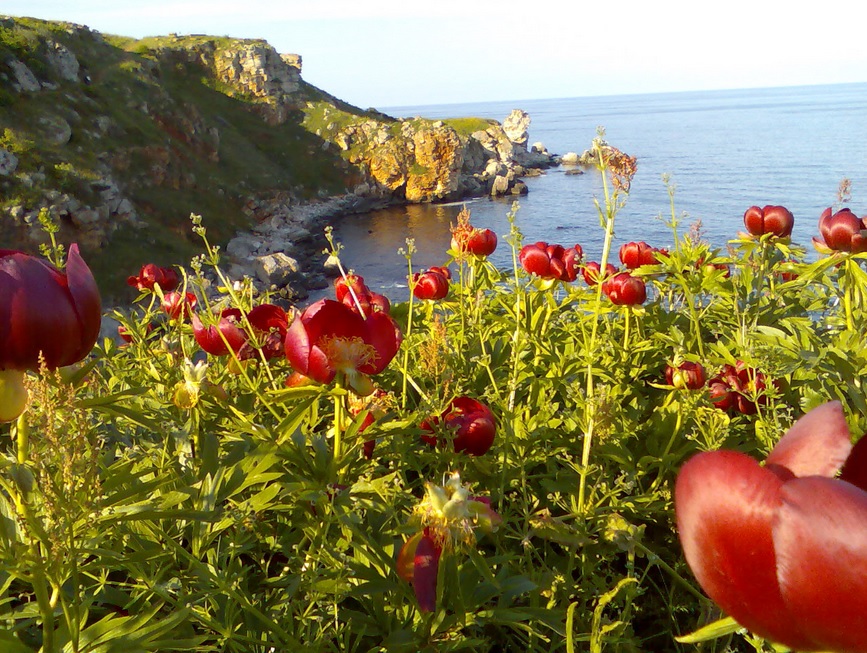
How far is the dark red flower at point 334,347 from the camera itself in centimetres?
116

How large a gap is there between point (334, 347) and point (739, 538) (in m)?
0.78

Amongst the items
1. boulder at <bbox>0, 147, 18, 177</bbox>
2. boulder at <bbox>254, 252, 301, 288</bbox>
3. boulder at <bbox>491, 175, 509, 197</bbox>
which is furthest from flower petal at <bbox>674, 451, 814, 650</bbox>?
boulder at <bbox>491, 175, 509, 197</bbox>

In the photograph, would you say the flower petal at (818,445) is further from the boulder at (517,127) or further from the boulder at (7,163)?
the boulder at (517,127)

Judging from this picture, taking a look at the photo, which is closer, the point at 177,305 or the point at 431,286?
the point at 177,305

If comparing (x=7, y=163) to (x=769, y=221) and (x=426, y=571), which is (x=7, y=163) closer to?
(x=769, y=221)

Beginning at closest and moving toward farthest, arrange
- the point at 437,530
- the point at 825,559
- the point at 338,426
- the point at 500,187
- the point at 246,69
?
the point at 825,559 < the point at 437,530 < the point at 338,426 < the point at 500,187 < the point at 246,69

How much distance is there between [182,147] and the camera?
4528 cm

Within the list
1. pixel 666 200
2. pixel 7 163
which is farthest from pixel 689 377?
pixel 666 200

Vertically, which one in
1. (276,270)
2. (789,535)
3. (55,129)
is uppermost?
(55,129)

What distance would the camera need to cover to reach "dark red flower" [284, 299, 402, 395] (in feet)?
3.82

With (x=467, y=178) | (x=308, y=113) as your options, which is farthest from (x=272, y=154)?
(x=467, y=178)

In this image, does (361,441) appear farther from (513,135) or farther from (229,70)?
(513,135)

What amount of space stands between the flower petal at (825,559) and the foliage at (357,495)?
12 centimetres

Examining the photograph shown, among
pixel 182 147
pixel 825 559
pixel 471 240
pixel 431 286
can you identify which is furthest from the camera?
pixel 182 147
